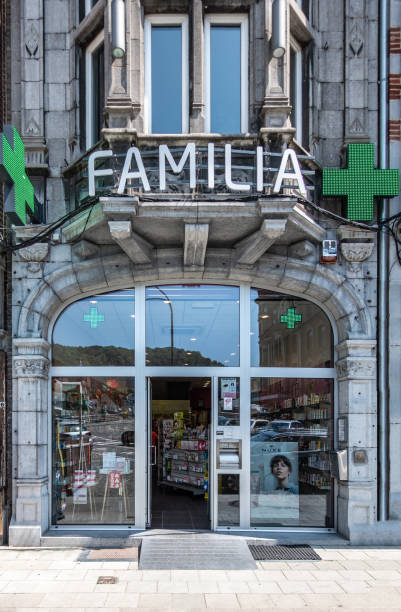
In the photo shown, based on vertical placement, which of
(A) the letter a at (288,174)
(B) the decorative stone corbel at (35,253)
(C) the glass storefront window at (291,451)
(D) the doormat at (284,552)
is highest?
(A) the letter a at (288,174)

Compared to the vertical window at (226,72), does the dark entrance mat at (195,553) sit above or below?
below

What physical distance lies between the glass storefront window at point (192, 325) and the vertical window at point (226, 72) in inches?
104

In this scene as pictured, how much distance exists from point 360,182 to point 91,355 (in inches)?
200

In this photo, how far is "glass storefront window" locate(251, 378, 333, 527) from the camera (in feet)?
28.4

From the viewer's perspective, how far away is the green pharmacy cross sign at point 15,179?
24.5 feet

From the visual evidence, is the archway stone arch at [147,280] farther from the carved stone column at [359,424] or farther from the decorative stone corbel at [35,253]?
the decorative stone corbel at [35,253]

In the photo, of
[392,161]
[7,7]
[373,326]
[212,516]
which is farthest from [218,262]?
[7,7]

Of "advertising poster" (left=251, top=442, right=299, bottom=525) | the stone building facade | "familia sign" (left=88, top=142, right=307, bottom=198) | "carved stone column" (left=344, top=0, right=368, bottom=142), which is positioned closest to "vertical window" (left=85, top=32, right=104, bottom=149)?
the stone building facade

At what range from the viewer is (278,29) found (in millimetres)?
7598

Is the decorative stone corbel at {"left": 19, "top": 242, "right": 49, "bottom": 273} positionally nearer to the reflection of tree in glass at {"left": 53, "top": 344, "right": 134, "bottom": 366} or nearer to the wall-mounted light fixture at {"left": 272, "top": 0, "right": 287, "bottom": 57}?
the reflection of tree in glass at {"left": 53, "top": 344, "right": 134, "bottom": 366}

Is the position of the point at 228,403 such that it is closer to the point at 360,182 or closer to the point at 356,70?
the point at 360,182

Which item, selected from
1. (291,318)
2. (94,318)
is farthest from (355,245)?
(94,318)

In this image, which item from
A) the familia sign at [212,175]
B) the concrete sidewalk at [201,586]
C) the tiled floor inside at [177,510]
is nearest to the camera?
the concrete sidewalk at [201,586]

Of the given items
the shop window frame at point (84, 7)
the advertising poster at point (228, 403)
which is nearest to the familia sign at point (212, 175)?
the shop window frame at point (84, 7)
